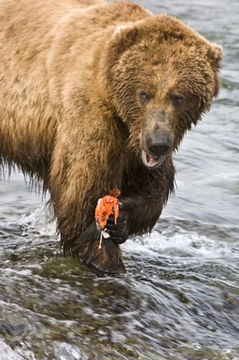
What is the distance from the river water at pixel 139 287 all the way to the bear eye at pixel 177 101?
1.59 metres

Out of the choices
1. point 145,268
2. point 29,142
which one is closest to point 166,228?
point 145,268

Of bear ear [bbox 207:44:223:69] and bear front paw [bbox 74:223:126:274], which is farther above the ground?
bear ear [bbox 207:44:223:69]

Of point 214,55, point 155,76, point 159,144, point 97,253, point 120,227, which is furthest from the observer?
point 97,253

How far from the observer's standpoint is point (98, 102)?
6152 millimetres

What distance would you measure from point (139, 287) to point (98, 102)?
162 centimetres

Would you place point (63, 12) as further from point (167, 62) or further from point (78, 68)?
point (167, 62)

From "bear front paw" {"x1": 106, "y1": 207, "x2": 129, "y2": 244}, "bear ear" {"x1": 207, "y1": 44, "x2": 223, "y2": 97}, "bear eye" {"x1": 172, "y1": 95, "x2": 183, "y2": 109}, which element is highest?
"bear ear" {"x1": 207, "y1": 44, "x2": 223, "y2": 97}

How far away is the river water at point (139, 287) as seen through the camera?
5.69 m

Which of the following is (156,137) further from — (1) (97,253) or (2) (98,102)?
(1) (97,253)

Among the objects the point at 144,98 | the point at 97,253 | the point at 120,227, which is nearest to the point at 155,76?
the point at 144,98

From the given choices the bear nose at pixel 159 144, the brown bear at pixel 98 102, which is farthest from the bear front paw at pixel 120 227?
the bear nose at pixel 159 144

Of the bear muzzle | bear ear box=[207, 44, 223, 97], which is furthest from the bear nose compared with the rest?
bear ear box=[207, 44, 223, 97]

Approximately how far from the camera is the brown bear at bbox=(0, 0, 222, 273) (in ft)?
19.5

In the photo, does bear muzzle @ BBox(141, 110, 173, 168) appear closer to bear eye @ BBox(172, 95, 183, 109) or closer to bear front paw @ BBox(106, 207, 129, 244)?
bear eye @ BBox(172, 95, 183, 109)
